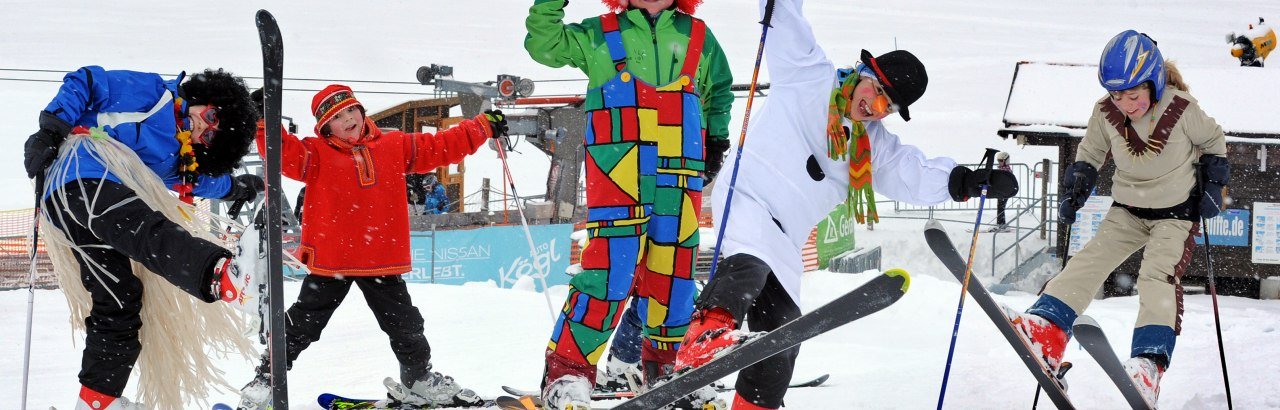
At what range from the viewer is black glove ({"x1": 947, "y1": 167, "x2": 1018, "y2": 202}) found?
3123 millimetres

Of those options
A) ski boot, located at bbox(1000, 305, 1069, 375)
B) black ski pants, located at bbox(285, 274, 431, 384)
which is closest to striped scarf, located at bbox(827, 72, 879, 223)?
ski boot, located at bbox(1000, 305, 1069, 375)

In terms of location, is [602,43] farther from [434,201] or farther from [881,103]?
[434,201]

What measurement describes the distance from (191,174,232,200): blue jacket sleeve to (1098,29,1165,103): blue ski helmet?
3.46m

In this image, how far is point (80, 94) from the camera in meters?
3.29

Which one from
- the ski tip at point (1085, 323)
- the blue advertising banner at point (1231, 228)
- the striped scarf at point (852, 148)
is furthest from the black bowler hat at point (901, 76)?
the blue advertising banner at point (1231, 228)

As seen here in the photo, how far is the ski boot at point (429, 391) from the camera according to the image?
13.5ft

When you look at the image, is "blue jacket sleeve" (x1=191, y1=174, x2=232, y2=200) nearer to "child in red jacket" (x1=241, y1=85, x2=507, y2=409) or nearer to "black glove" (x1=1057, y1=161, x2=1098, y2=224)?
"child in red jacket" (x1=241, y1=85, x2=507, y2=409)

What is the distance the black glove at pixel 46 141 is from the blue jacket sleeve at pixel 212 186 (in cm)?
61

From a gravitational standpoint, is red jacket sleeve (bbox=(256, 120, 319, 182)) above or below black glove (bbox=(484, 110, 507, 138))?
below

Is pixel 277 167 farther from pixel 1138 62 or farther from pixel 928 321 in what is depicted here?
pixel 928 321

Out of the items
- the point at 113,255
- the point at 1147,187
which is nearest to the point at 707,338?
the point at 113,255

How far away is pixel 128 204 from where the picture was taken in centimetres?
317

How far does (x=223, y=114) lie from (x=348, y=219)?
0.65 metres

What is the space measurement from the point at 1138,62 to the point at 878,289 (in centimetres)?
198
